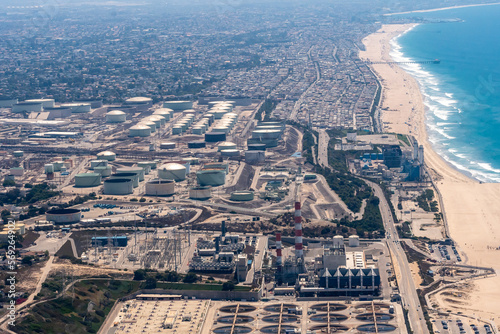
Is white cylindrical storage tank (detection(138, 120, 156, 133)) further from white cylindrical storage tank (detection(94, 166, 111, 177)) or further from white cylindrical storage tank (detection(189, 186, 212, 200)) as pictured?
white cylindrical storage tank (detection(189, 186, 212, 200))

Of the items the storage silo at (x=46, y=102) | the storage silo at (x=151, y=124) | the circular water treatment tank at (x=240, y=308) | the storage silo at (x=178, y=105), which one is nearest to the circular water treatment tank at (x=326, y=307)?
the circular water treatment tank at (x=240, y=308)

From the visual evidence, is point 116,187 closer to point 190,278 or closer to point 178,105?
point 190,278

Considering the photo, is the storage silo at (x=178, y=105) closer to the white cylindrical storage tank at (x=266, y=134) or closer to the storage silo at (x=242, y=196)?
the white cylindrical storage tank at (x=266, y=134)

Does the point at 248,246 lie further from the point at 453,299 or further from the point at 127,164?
the point at 127,164

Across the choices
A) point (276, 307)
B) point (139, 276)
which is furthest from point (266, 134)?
point (276, 307)

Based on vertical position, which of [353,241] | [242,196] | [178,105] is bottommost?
[178,105]

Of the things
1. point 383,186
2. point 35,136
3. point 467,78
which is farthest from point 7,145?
point 467,78

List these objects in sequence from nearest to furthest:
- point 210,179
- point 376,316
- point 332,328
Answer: point 332,328
point 376,316
point 210,179

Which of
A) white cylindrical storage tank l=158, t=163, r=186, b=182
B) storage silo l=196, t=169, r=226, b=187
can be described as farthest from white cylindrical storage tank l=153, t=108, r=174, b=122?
storage silo l=196, t=169, r=226, b=187
